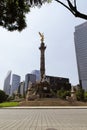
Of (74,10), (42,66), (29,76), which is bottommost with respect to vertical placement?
(74,10)

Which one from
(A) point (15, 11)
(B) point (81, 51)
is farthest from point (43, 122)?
(B) point (81, 51)

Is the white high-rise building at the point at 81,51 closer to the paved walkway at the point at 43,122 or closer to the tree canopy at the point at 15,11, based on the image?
the paved walkway at the point at 43,122

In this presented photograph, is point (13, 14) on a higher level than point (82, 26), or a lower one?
lower

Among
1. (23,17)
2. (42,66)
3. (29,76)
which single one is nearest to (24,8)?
(23,17)

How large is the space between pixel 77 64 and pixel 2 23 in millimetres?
164626

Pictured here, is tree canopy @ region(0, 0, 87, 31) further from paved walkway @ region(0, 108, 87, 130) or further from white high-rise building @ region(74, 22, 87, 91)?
white high-rise building @ region(74, 22, 87, 91)

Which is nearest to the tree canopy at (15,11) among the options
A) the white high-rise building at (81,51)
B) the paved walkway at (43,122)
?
the paved walkway at (43,122)

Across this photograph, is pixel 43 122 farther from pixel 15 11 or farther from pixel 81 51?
pixel 81 51

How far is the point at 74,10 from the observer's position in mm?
5887

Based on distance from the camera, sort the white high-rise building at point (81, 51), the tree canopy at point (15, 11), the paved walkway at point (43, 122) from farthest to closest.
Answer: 1. the white high-rise building at point (81, 51)
2. the paved walkway at point (43, 122)
3. the tree canopy at point (15, 11)

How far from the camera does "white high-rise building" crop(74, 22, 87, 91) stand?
15752 cm

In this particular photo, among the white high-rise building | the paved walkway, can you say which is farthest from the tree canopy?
the white high-rise building

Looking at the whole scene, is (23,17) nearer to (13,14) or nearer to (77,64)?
(13,14)

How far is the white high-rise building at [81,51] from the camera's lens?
517 feet
